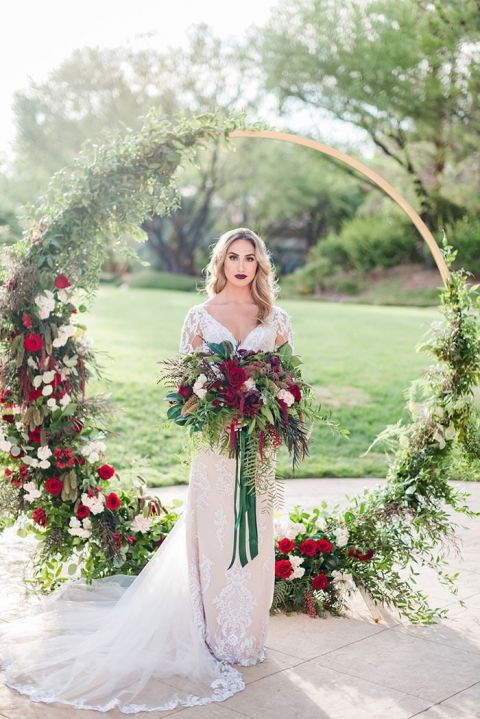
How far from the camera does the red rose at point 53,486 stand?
218 inches

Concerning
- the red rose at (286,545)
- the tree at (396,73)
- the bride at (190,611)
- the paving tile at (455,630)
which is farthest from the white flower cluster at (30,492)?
the tree at (396,73)

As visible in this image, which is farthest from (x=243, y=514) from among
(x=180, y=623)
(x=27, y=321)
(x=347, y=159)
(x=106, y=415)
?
(x=347, y=159)

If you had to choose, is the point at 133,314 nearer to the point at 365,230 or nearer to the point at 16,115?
the point at 365,230

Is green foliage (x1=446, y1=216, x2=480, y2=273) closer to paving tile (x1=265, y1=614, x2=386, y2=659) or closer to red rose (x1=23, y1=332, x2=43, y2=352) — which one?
paving tile (x1=265, y1=614, x2=386, y2=659)

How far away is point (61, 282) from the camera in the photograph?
18.0ft

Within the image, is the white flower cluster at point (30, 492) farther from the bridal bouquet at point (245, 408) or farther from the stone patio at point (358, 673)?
the stone patio at point (358, 673)

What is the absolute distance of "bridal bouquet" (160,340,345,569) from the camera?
186 inches

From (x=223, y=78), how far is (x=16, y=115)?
25.7 feet

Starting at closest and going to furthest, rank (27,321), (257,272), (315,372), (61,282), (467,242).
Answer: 1. (257,272)
2. (27,321)
3. (61,282)
4. (315,372)
5. (467,242)

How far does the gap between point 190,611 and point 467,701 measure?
4.95 ft

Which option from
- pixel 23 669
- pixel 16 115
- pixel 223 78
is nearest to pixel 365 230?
pixel 223 78

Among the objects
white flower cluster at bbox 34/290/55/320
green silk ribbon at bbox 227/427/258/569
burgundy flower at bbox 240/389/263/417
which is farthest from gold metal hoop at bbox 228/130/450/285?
green silk ribbon at bbox 227/427/258/569

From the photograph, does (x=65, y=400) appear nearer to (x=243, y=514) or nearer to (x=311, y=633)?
(x=243, y=514)

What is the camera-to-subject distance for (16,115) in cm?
3434
